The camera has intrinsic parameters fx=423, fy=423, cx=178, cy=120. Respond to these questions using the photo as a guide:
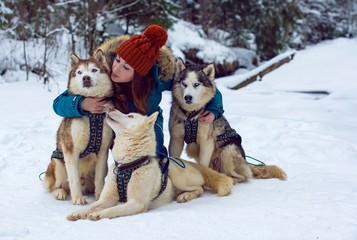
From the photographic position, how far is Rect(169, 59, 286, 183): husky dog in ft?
12.4

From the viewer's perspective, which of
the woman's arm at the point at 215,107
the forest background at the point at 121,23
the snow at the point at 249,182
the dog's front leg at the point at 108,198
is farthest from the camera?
the forest background at the point at 121,23

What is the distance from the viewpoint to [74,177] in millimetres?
3305

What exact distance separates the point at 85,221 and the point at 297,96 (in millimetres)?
7382

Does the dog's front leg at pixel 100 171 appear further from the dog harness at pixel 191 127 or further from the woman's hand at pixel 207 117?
the woman's hand at pixel 207 117

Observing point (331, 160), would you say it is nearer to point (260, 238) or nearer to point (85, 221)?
point (260, 238)

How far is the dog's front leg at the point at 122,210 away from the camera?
8.94 feet

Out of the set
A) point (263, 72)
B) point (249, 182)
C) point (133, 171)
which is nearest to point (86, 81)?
point (133, 171)

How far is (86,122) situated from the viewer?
3260 millimetres

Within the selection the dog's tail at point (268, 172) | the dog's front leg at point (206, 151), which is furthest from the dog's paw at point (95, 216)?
the dog's tail at point (268, 172)

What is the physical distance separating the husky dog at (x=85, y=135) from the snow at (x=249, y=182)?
0.86ft

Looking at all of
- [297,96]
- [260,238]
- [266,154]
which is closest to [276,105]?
[297,96]

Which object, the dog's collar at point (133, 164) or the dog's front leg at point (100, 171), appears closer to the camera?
the dog's collar at point (133, 164)

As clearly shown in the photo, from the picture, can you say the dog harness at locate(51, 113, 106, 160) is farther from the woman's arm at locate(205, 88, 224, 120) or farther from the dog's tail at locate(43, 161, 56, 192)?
the woman's arm at locate(205, 88, 224, 120)

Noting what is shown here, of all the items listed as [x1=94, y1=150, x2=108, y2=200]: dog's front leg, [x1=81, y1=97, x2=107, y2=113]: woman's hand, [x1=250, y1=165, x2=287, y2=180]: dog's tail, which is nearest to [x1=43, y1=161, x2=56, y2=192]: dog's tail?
[x1=94, y1=150, x2=108, y2=200]: dog's front leg
